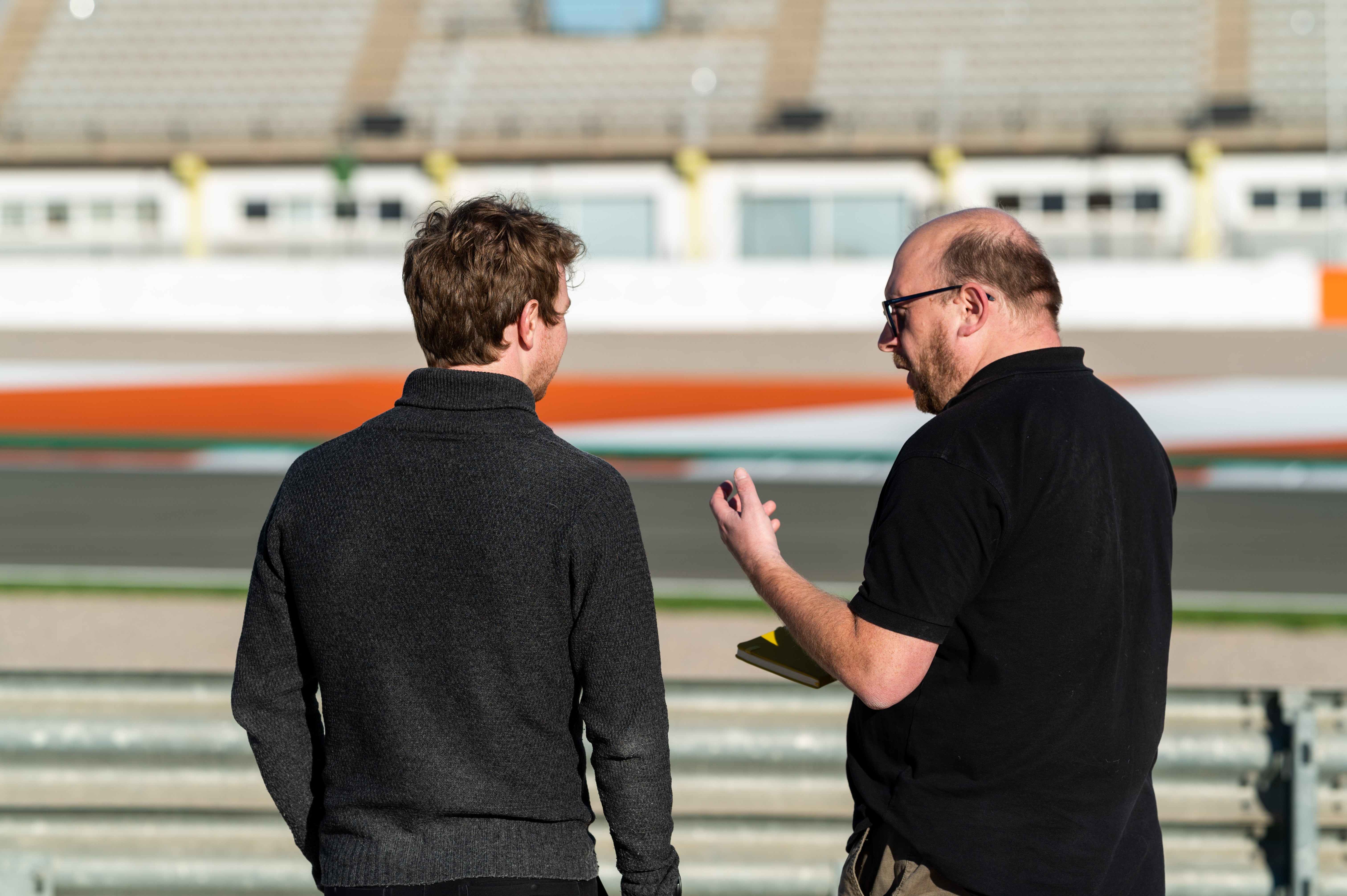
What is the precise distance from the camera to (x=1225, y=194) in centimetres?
2686

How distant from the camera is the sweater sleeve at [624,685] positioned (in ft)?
5.53

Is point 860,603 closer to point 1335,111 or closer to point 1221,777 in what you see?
point 1221,777

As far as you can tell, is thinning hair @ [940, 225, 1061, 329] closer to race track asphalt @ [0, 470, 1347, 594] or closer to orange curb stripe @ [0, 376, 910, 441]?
race track asphalt @ [0, 470, 1347, 594]

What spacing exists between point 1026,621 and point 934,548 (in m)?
0.18

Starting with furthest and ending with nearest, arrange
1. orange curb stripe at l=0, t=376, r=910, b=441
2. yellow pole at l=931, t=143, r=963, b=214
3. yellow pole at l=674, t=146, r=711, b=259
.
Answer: yellow pole at l=674, t=146, r=711, b=259, yellow pole at l=931, t=143, r=963, b=214, orange curb stripe at l=0, t=376, r=910, b=441

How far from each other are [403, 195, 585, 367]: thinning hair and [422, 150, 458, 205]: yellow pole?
27.6 meters

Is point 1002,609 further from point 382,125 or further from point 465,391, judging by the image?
point 382,125

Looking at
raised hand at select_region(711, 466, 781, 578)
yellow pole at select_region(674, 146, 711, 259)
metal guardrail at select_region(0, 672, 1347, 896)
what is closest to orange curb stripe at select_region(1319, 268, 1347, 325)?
yellow pole at select_region(674, 146, 711, 259)

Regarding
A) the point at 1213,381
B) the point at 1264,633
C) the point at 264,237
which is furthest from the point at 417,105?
the point at 1264,633

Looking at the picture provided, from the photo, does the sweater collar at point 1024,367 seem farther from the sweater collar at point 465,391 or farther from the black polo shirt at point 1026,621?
the sweater collar at point 465,391

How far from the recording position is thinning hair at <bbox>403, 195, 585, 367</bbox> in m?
1.72

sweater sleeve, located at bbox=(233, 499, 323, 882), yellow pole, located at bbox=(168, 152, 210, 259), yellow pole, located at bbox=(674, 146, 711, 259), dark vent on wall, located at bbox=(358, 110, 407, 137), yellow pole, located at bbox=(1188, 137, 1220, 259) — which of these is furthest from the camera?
dark vent on wall, located at bbox=(358, 110, 407, 137)

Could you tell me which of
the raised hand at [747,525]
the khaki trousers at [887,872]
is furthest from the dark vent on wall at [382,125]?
the khaki trousers at [887,872]

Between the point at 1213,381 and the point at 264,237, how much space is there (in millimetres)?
23204
